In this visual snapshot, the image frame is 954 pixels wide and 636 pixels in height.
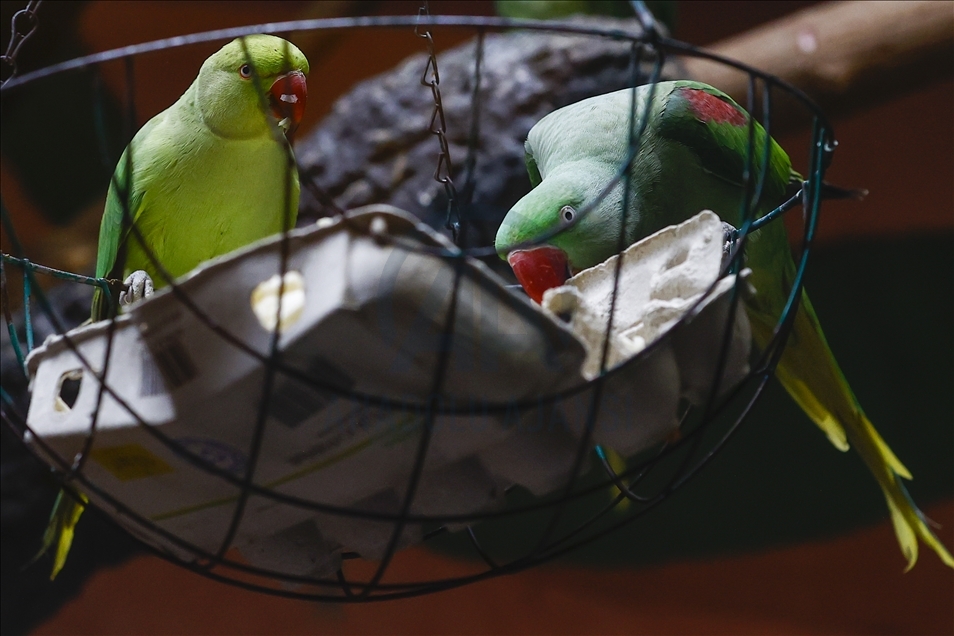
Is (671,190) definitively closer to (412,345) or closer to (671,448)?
(671,448)

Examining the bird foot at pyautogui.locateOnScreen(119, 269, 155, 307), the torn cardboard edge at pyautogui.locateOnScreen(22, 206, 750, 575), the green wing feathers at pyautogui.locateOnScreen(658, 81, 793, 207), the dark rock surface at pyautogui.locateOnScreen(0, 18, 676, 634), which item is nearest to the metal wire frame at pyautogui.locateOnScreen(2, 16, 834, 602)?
the torn cardboard edge at pyautogui.locateOnScreen(22, 206, 750, 575)

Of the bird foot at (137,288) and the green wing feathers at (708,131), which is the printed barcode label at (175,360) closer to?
the bird foot at (137,288)

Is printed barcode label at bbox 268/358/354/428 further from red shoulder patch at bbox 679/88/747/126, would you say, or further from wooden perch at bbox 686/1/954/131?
wooden perch at bbox 686/1/954/131

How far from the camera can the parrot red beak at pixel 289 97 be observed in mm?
779

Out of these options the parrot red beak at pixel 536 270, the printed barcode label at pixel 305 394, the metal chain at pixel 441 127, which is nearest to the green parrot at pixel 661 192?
the parrot red beak at pixel 536 270

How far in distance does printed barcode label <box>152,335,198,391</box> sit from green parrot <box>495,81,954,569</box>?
466 mm

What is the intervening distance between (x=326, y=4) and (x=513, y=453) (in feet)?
3.91

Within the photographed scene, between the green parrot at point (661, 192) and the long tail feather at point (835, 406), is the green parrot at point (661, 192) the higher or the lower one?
the higher one

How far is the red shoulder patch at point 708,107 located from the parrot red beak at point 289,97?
430 mm

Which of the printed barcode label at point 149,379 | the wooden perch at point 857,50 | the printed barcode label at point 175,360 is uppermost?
the printed barcode label at point 175,360

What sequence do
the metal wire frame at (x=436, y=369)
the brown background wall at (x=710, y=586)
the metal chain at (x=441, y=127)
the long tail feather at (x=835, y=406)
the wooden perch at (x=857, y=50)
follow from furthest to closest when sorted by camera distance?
the brown background wall at (x=710, y=586) < the wooden perch at (x=857, y=50) < the long tail feather at (x=835, y=406) < the metal chain at (x=441, y=127) < the metal wire frame at (x=436, y=369)

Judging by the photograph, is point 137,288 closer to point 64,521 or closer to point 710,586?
point 64,521

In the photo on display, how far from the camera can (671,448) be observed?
1.64 feet

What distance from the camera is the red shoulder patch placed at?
0.94m
